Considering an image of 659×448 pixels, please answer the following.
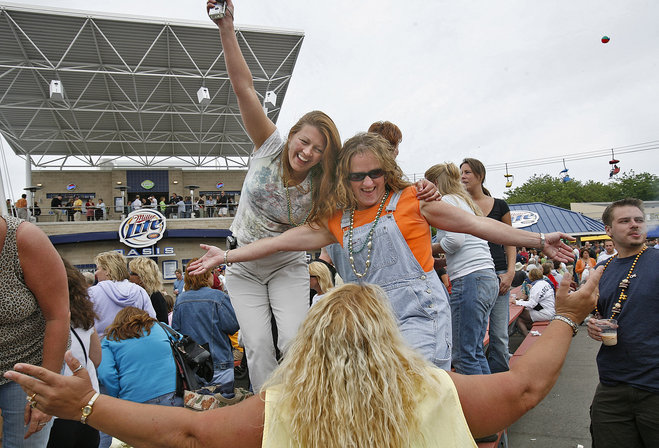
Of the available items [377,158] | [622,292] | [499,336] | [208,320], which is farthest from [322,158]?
[208,320]

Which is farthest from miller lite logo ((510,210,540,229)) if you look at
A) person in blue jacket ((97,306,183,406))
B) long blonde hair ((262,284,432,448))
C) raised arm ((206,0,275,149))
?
long blonde hair ((262,284,432,448))

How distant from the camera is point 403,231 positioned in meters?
2.29

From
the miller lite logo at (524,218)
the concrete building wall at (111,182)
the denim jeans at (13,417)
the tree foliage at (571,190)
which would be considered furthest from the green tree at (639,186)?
the denim jeans at (13,417)

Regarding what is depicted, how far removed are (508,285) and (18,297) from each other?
380cm

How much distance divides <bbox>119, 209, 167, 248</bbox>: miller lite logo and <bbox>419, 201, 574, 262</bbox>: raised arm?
80.7 ft

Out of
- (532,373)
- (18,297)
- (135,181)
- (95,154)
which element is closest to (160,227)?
(135,181)

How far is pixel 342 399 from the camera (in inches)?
51.8

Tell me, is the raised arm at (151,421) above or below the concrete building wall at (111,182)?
below

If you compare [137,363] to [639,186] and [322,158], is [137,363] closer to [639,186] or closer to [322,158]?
[322,158]

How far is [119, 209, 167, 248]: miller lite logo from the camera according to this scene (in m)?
24.5

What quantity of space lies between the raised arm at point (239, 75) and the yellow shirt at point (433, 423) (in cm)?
162

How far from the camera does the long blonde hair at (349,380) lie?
1297 millimetres

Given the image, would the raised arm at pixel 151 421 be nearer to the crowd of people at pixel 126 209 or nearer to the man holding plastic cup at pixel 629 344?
the man holding plastic cup at pixel 629 344

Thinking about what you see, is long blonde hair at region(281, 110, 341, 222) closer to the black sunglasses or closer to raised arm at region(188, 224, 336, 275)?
raised arm at region(188, 224, 336, 275)
